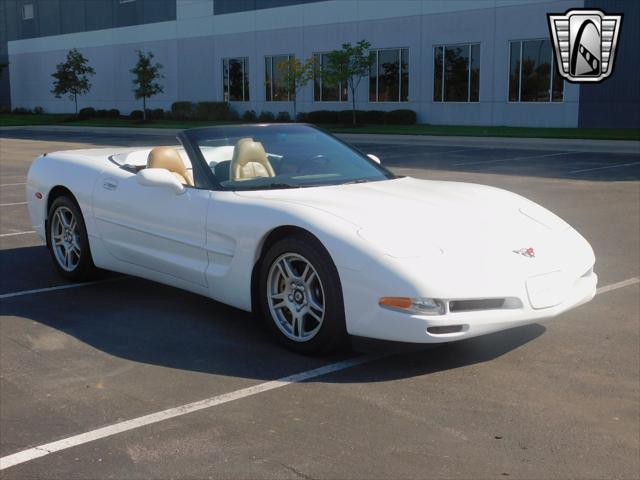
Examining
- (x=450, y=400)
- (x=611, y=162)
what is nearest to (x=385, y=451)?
(x=450, y=400)

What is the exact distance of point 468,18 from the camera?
34.7 meters

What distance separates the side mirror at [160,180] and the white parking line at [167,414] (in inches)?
70.3

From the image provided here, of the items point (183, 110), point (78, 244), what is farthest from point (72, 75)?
point (78, 244)

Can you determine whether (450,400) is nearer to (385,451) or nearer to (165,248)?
(385,451)

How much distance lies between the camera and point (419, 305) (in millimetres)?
4492

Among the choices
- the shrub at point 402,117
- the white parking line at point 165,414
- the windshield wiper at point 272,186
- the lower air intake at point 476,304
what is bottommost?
the white parking line at point 165,414

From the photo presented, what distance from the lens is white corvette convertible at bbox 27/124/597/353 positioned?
456 centimetres

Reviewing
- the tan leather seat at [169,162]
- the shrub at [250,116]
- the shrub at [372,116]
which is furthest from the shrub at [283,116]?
the tan leather seat at [169,162]

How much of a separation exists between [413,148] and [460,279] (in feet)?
69.5

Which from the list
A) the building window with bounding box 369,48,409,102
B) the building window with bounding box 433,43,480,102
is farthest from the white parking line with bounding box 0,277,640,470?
the building window with bounding box 369,48,409,102

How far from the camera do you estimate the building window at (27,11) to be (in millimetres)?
63034

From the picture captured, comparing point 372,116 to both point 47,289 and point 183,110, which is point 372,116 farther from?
point 47,289

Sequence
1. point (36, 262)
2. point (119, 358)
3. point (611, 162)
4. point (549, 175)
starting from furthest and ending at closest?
point (611, 162)
point (549, 175)
point (36, 262)
point (119, 358)

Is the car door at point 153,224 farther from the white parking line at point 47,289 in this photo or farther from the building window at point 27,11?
the building window at point 27,11
